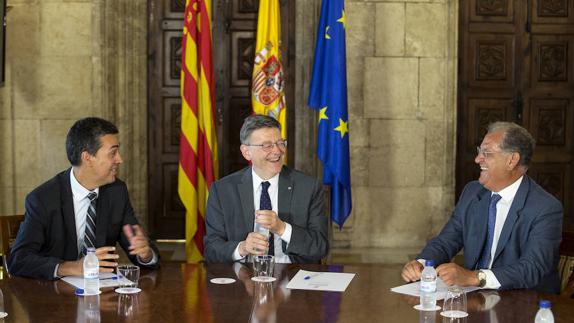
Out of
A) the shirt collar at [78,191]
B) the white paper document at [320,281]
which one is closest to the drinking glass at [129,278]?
the white paper document at [320,281]

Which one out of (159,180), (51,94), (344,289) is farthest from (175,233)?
(344,289)

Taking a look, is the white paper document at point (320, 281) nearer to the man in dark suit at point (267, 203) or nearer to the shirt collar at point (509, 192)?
the man in dark suit at point (267, 203)

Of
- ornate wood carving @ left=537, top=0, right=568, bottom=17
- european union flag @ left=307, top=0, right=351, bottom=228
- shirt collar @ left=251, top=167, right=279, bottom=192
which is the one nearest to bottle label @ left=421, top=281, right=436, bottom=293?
shirt collar @ left=251, top=167, right=279, bottom=192

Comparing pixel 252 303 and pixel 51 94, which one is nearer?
pixel 252 303

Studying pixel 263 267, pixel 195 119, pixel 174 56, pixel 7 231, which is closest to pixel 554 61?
pixel 195 119

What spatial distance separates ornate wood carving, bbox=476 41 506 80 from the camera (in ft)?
23.4

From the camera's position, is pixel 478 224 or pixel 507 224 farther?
pixel 478 224

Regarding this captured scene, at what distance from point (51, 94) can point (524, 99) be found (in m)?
4.14

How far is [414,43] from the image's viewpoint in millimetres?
6789

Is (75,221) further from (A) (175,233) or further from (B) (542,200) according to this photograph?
(A) (175,233)

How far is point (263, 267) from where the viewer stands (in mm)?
3240

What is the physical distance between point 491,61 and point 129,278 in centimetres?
488

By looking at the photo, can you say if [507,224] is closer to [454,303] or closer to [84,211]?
[454,303]

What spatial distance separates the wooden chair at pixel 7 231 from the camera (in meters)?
3.73
